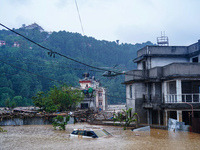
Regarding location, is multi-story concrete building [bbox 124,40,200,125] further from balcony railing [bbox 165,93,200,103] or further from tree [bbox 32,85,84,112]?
tree [bbox 32,85,84,112]

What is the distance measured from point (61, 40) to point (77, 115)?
13628 cm

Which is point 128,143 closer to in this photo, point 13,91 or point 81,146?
point 81,146

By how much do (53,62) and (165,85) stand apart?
224ft

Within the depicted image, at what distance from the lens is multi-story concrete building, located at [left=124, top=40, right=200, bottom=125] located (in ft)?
84.4

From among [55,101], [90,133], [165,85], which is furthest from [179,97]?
[55,101]

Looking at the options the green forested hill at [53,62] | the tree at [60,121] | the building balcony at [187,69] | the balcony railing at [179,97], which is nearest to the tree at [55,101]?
the tree at [60,121]

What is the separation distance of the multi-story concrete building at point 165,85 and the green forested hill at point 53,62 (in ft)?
163

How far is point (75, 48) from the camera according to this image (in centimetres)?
16250

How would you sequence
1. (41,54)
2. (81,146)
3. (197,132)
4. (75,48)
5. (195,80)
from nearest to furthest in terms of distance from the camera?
(81,146)
(197,132)
(195,80)
(41,54)
(75,48)

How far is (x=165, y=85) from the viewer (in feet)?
92.0

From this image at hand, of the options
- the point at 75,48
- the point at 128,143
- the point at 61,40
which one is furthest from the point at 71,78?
the point at 128,143

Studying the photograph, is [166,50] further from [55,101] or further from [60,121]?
[55,101]

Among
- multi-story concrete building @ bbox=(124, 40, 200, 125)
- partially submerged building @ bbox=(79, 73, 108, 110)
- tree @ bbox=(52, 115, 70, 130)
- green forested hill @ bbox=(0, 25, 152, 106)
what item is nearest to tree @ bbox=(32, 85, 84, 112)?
tree @ bbox=(52, 115, 70, 130)

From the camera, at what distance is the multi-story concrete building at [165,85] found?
2572 centimetres
